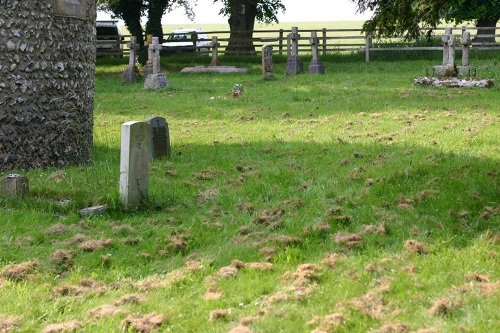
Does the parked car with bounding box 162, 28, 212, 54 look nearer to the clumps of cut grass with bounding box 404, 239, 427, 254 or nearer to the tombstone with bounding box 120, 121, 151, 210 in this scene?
the tombstone with bounding box 120, 121, 151, 210

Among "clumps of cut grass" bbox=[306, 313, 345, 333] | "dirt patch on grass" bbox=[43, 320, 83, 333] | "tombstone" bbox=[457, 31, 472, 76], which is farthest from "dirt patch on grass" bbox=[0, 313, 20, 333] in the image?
"tombstone" bbox=[457, 31, 472, 76]

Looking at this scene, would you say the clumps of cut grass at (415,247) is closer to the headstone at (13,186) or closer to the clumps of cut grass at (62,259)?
the clumps of cut grass at (62,259)

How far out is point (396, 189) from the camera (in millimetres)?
8617

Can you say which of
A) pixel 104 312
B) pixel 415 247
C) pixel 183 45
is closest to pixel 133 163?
pixel 104 312

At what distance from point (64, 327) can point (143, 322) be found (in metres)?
0.55

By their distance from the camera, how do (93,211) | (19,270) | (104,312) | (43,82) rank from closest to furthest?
(104,312) → (19,270) → (93,211) → (43,82)

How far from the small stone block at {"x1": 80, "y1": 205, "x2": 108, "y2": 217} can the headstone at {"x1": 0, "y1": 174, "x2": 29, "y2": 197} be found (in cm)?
97

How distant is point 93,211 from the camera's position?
8.05 meters

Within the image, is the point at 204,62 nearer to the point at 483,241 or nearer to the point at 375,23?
the point at 375,23

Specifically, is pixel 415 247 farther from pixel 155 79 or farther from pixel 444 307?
pixel 155 79

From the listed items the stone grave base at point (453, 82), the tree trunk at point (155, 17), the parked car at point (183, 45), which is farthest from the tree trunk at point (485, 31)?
the tree trunk at point (155, 17)

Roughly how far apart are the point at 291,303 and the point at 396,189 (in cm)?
368

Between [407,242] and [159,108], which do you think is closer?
[407,242]

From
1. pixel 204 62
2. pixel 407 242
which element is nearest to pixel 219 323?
pixel 407 242
